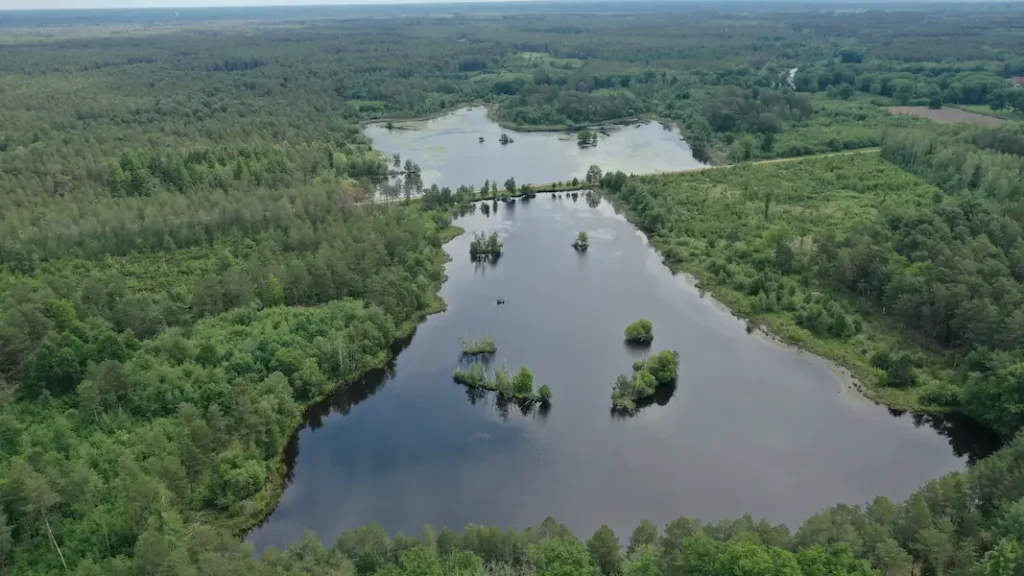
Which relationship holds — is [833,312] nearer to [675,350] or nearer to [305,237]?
[675,350]

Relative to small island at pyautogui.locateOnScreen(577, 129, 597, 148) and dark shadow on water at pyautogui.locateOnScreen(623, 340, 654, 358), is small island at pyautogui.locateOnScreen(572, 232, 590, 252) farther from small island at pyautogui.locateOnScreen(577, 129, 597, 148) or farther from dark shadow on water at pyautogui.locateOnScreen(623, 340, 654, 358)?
small island at pyautogui.locateOnScreen(577, 129, 597, 148)

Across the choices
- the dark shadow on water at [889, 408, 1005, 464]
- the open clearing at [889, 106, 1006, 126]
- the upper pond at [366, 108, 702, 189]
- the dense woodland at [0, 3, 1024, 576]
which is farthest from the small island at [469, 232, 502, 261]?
the open clearing at [889, 106, 1006, 126]

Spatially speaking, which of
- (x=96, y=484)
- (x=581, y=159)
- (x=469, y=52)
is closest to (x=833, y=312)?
(x=96, y=484)

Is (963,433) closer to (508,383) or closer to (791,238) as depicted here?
(791,238)

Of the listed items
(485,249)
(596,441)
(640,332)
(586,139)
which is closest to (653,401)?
(596,441)

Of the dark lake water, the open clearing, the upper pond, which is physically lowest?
the dark lake water

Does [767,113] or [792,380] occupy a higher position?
[767,113]
